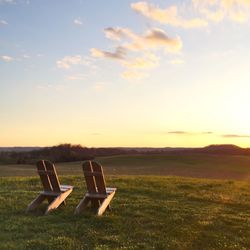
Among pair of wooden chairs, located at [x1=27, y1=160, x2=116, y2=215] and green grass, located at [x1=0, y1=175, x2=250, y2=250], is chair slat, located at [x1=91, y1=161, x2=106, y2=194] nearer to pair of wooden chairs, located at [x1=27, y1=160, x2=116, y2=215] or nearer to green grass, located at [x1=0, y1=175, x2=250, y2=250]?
pair of wooden chairs, located at [x1=27, y1=160, x2=116, y2=215]

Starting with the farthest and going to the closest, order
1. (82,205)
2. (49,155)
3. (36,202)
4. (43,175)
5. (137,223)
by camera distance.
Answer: (49,155) → (43,175) → (36,202) → (82,205) → (137,223)

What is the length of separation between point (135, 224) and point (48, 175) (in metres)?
3.89

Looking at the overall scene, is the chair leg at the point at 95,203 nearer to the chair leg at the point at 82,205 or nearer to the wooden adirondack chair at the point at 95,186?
the wooden adirondack chair at the point at 95,186

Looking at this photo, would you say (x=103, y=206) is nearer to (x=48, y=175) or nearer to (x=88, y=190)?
(x=88, y=190)

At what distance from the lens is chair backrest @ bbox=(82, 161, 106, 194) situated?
14.9 m

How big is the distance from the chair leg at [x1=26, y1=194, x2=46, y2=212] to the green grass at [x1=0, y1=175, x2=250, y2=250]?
228 millimetres

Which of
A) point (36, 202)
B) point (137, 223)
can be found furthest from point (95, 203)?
point (137, 223)

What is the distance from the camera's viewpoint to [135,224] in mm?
13180

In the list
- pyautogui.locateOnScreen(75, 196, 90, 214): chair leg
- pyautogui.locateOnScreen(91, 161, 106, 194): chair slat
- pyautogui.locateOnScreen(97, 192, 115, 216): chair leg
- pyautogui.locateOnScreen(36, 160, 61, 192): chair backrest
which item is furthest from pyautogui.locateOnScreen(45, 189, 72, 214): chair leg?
pyautogui.locateOnScreen(97, 192, 115, 216): chair leg

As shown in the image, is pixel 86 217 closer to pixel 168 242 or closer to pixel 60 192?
pixel 60 192

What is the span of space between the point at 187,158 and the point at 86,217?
58417 mm

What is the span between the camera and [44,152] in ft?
269

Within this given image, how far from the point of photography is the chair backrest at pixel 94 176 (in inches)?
586

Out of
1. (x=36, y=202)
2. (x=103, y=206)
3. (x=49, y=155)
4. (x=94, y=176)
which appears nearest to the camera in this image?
(x=103, y=206)
